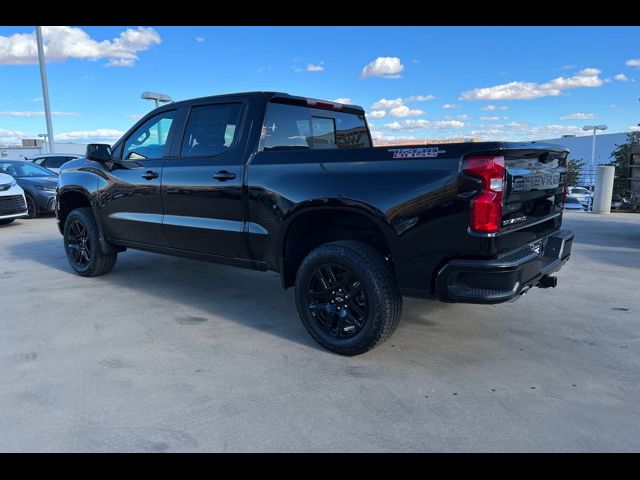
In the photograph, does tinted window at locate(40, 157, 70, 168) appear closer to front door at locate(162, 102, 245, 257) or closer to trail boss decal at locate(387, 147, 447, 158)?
front door at locate(162, 102, 245, 257)

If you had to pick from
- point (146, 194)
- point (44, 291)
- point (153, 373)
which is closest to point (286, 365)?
point (153, 373)

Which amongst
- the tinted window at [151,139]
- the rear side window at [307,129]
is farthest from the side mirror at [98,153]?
the rear side window at [307,129]

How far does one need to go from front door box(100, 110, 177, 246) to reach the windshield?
28.6 ft

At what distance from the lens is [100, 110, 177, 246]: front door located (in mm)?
4742

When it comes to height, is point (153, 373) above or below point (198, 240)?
below

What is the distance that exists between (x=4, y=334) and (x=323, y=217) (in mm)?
2862

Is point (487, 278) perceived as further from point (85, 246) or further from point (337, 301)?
point (85, 246)

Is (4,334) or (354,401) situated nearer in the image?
(354,401)

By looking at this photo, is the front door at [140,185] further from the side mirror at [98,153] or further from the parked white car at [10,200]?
the parked white car at [10,200]

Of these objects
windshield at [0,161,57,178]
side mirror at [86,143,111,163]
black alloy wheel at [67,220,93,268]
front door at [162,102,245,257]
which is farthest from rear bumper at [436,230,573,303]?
windshield at [0,161,57,178]

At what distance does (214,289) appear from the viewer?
536 centimetres

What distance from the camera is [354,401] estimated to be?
2900 mm
